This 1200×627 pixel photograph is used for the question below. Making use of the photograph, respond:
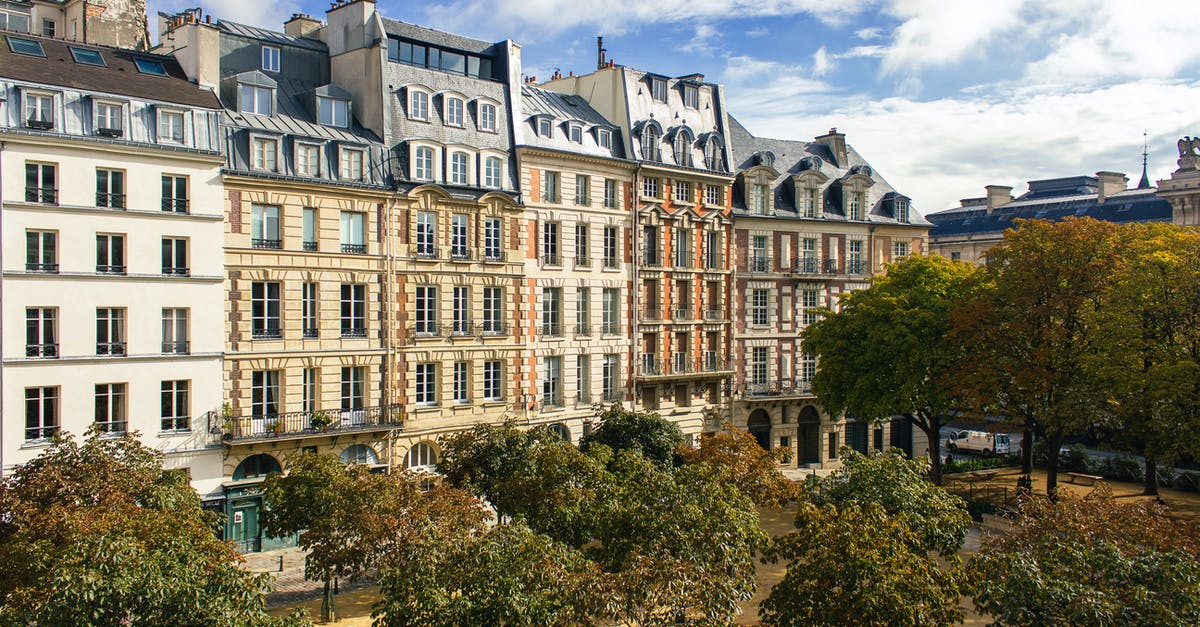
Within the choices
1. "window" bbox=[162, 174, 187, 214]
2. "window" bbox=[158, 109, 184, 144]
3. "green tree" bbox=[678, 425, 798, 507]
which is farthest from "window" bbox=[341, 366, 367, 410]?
"green tree" bbox=[678, 425, 798, 507]

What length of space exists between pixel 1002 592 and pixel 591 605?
7.40 meters

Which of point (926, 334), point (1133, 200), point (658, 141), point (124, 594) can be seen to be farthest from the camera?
point (1133, 200)

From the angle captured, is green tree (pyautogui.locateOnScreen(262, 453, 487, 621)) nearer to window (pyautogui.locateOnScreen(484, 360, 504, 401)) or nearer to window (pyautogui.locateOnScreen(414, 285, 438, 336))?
window (pyautogui.locateOnScreen(414, 285, 438, 336))

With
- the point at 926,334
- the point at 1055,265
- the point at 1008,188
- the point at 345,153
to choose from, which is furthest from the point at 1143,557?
the point at 1008,188

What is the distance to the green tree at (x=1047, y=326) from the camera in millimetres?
38625

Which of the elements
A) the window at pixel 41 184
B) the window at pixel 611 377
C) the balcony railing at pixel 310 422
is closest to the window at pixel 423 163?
the balcony railing at pixel 310 422

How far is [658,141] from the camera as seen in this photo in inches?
1989

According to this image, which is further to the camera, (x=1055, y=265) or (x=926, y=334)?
(x=926, y=334)

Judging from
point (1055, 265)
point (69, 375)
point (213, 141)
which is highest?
point (213, 141)

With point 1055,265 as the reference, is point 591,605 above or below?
below

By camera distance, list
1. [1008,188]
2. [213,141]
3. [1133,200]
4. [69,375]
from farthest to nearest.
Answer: [1008,188]
[1133,200]
[213,141]
[69,375]

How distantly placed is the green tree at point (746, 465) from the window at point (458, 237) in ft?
43.1

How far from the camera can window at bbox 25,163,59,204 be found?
3195 centimetres

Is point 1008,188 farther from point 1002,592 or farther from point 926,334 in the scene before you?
point 1002,592
